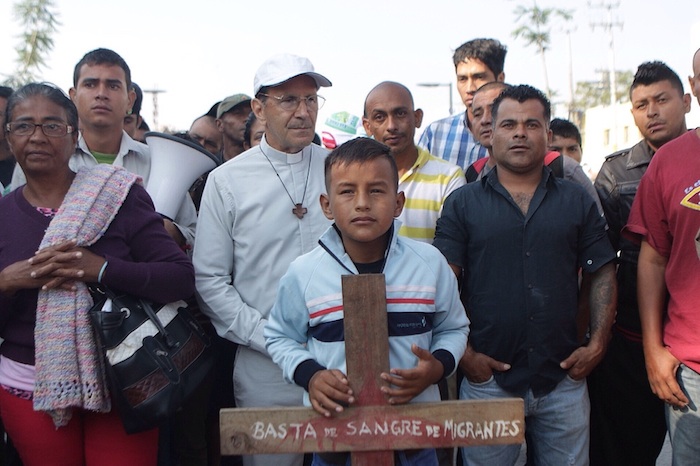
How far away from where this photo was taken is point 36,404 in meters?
2.70

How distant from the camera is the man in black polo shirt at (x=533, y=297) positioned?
3.06 metres

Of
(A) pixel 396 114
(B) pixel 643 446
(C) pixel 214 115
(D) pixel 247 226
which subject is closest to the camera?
(D) pixel 247 226

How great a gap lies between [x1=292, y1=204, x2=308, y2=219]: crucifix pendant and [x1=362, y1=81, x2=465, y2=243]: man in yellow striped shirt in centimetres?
60

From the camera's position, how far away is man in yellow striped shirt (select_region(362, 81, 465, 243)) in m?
3.73

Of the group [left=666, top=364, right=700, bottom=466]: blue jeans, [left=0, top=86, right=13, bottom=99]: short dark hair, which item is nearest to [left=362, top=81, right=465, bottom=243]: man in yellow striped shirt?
[left=666, top=364, right=700, bottom=466]: blue jeans

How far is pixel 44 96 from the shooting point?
2.99m

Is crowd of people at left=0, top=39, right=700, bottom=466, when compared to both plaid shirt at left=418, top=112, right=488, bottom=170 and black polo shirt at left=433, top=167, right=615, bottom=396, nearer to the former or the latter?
black polo shirt at left=433, top=167, right=615, bottom=396

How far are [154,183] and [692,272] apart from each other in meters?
2.62

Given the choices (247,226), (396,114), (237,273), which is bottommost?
(237,273)

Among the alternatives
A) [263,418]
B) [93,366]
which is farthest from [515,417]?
[93,366]

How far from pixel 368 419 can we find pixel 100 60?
9.43ft

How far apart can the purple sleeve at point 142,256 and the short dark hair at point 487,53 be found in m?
2.91

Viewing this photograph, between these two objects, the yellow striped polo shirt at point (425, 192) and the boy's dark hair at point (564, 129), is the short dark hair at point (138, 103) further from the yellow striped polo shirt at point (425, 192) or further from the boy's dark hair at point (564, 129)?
the boy's dark hair at point (564, 129)

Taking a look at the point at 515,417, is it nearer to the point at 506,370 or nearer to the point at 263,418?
the point at 263,418
